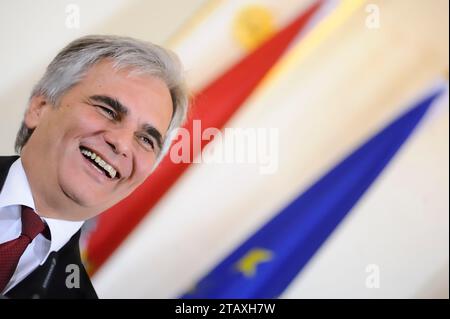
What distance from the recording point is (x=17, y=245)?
4.36ft

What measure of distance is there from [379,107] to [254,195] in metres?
0.53

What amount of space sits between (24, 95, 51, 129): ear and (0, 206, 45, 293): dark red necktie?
25 centimetres

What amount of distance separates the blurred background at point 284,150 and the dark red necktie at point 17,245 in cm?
17

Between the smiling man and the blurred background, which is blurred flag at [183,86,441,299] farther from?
the smiling man

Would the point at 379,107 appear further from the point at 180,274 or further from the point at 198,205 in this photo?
the point at 180,274

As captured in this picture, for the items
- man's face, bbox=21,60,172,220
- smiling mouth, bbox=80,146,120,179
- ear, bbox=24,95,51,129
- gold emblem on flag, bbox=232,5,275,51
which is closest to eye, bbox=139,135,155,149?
man's face, bbox=21,60,172,220

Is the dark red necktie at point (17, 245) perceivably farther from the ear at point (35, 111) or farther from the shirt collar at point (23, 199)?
the ear at point (35, 111)

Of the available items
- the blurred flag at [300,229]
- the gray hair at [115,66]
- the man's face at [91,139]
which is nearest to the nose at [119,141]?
the man's face at [91,139]

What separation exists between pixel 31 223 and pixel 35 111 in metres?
0.33

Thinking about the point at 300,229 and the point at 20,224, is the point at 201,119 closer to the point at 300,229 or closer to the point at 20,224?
the point at 300,229

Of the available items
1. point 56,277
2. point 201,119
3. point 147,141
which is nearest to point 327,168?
point 201,119

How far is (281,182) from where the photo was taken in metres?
1.58

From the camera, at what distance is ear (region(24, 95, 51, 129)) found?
54.9 inches

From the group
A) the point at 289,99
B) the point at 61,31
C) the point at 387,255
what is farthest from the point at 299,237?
the point at 61,31
